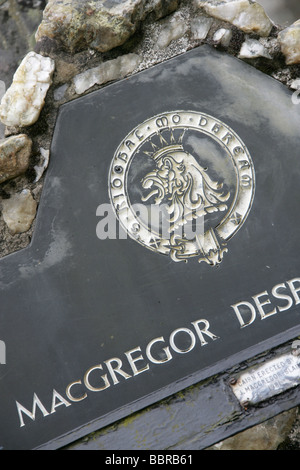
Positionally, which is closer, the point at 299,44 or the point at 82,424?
the point at 82,424

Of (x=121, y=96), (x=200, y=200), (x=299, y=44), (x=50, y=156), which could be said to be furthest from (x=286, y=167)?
(x=50, y=156)

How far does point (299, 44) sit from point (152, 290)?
1224 millimetres

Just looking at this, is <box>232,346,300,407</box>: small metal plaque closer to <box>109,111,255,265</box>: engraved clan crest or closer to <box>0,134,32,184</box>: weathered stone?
<box>109,111,255,265</box>: engraved clan crest

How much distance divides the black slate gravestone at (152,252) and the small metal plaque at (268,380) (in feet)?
0.27

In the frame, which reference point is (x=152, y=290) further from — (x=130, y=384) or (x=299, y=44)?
(x=299, y=44)

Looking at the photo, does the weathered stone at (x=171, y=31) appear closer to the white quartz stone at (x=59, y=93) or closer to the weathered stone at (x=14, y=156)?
the white quartz stone at (x=59, y=93)

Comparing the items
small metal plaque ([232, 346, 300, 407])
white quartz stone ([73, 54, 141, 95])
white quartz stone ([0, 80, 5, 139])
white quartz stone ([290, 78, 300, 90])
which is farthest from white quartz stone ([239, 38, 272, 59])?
small metal plaque ([232, 346, 300, 407])

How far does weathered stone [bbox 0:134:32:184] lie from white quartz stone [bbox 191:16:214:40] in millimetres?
860

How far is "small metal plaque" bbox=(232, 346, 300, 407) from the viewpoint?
2.30 metres

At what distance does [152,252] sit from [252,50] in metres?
0.98

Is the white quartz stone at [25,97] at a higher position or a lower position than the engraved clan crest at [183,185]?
higher

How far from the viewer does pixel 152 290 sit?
235cm

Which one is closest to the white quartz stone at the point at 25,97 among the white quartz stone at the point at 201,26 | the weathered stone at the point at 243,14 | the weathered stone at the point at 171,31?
the weathered stone at the point at 171,31

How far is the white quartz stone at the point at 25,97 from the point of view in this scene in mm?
2416
